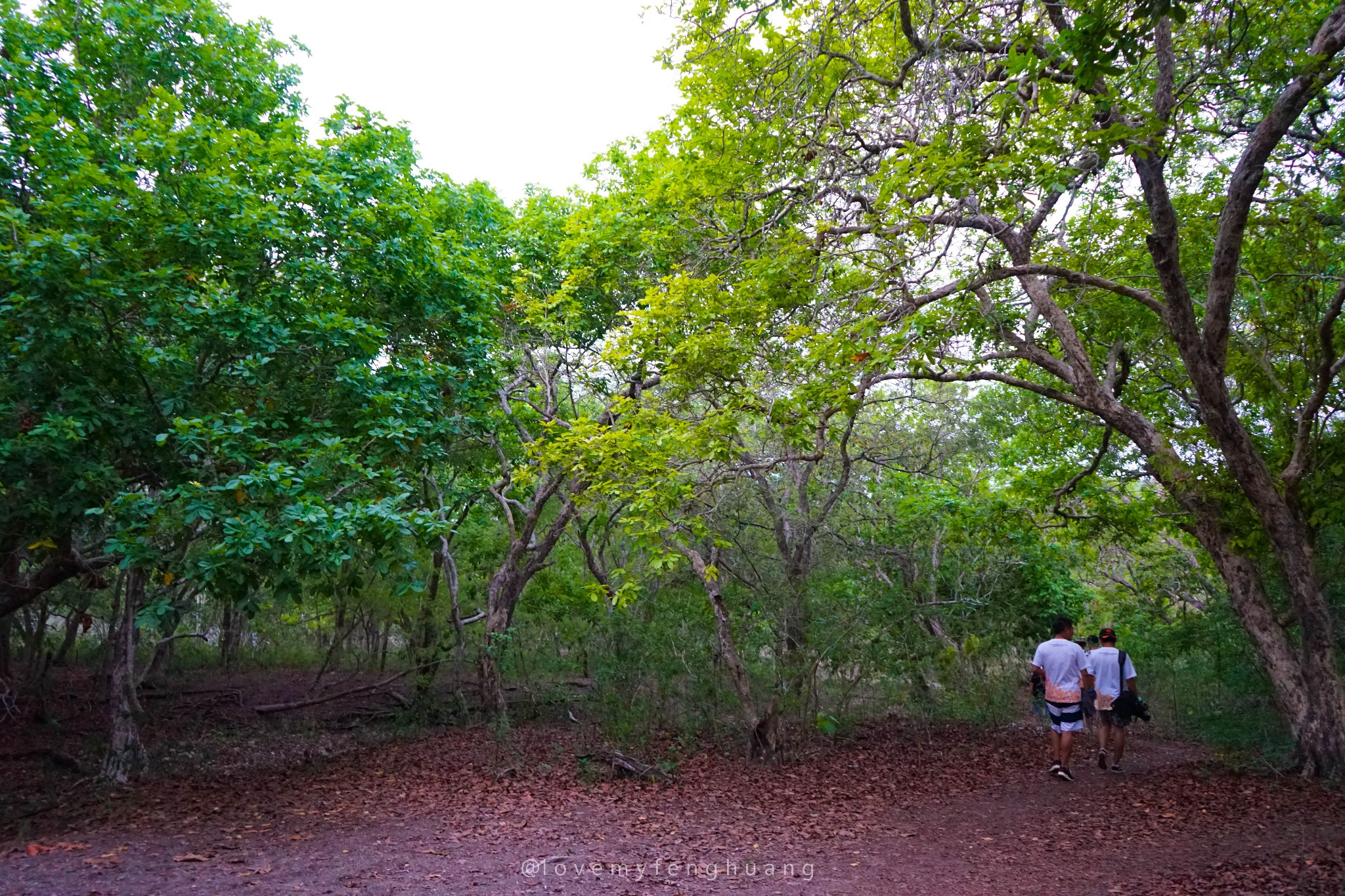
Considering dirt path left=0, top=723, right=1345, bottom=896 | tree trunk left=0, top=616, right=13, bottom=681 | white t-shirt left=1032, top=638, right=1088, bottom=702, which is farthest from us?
tree trunk left=0, top=616, right=13, bottom=681

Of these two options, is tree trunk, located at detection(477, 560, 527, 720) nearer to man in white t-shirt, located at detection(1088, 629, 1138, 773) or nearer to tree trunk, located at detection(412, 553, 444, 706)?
tree trunk, located at detection(412, 553, 444, 706)

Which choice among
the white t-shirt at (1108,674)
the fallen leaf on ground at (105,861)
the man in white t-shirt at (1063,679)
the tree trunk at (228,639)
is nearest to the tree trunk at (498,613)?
the fallen leaf on ground at (105,861)

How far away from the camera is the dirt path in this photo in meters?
5.41

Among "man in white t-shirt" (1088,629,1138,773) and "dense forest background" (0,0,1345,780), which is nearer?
"dense forest background" (0,0,1345,780)

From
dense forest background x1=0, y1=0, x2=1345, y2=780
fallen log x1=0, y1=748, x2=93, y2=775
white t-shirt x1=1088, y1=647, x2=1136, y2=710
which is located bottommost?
fallen log x1=0, y1=748, x2=93, y2=775

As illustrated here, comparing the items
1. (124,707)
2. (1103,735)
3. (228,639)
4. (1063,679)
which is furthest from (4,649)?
(1103,735)

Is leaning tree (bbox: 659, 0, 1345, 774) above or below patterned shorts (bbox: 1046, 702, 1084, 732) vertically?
above

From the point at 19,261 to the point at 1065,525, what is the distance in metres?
10.6

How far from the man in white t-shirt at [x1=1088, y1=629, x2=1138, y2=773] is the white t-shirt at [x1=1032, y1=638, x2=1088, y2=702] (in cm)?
79

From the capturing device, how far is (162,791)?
844 cm

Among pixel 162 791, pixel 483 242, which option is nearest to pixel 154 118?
pixel 483 242

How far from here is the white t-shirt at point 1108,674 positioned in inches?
331

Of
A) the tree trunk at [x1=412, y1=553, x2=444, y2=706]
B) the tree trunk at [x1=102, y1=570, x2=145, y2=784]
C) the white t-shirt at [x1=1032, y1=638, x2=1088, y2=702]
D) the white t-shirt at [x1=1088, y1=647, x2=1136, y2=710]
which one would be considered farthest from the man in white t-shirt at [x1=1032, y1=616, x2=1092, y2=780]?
the tree trunk at [x1=102, y1=570, x2=145, y2=784]

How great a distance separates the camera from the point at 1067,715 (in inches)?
307
